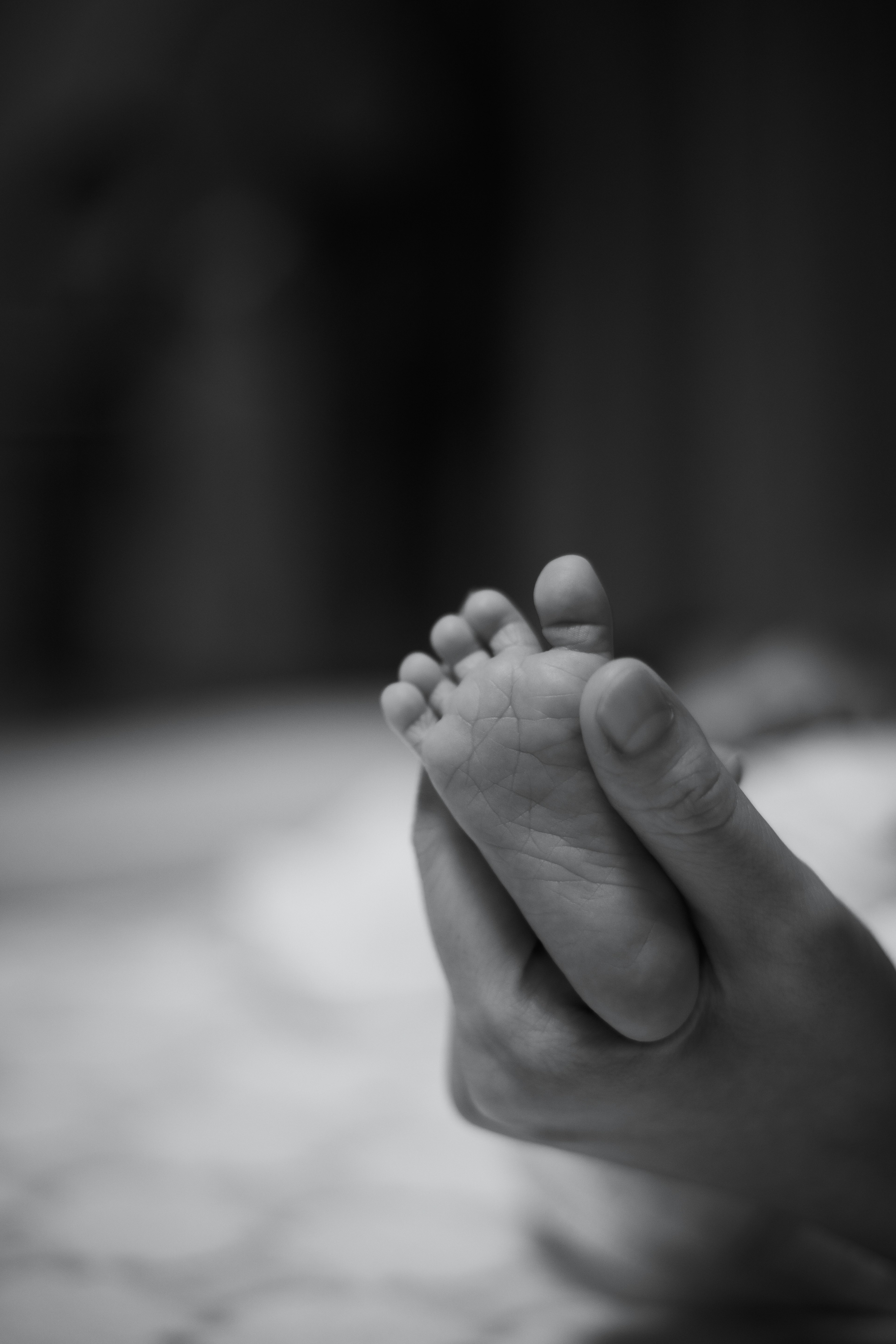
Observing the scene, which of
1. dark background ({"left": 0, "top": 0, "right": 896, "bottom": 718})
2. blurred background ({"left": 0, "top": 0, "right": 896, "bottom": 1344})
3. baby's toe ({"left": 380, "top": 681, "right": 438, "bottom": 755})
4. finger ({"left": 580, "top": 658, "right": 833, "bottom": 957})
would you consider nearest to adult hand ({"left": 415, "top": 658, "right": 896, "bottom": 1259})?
finger ({"left": 580, "top": 658, "right": 833, "bottom": 957})

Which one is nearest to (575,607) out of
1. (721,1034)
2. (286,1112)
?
(721,1034)

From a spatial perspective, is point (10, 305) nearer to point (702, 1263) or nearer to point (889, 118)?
point (889, 118)

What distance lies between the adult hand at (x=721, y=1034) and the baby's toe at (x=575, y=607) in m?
0.08

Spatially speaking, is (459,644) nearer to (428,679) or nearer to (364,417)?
(428,679)

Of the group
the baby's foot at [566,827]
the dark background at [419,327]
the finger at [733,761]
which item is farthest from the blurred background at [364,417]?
the baby's foot at [566,827]

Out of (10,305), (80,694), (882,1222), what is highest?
(10,305)

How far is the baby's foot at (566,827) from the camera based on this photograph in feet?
1.73

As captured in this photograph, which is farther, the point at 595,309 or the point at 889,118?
the point at 595,309

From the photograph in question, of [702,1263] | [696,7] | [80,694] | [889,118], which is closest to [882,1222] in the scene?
[702,1263]

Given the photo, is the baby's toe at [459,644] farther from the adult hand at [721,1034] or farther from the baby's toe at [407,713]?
the adult hand at [721,1034]

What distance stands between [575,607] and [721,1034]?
22cm

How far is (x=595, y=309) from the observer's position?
282cm

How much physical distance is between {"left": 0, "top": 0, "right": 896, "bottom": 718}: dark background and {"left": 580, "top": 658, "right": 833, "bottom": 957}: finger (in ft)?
5.26

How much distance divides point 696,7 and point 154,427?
1.60 metres
